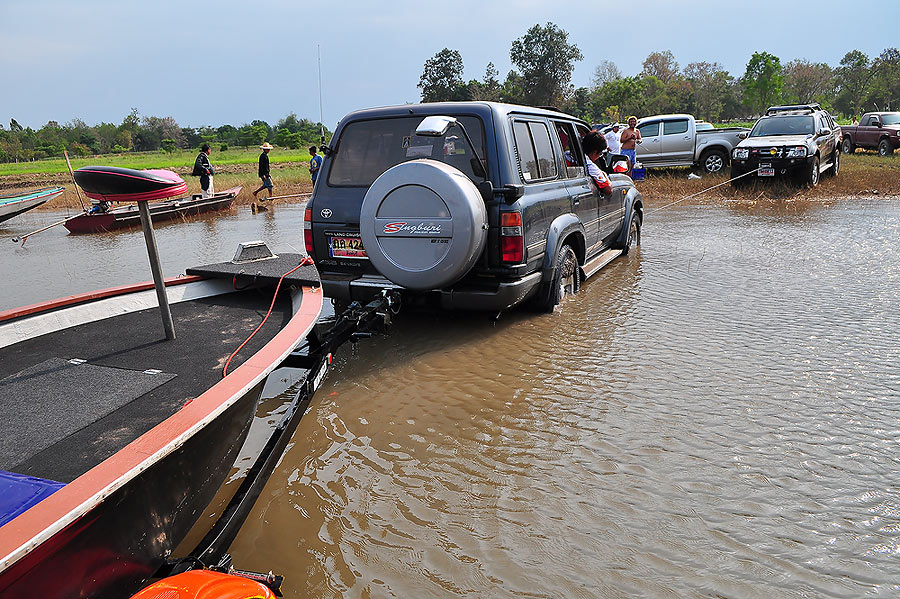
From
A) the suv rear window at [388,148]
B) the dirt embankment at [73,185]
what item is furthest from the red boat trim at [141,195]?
the dirt embankment at [73,185]

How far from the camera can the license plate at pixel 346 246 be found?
5.18 metres

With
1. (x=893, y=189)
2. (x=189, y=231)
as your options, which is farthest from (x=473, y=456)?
(x=893, y=189)

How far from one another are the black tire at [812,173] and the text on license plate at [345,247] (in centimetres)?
1218

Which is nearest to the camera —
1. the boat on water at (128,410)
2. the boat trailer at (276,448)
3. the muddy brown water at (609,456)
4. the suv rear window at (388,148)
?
the boat on water at (128,410)

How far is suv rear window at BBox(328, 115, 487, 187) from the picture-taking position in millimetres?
4957

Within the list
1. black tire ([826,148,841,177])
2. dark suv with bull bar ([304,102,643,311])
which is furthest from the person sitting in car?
black tire ([826,148,841,177])

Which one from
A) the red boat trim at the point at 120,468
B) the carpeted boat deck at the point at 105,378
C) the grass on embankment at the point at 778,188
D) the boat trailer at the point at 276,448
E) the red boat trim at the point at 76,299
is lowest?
the grass on embankment at the point at 778,188

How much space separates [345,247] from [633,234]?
5.09m

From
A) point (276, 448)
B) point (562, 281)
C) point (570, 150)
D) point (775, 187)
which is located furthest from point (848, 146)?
point (276, 448)

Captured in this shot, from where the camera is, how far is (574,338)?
17.1 ft

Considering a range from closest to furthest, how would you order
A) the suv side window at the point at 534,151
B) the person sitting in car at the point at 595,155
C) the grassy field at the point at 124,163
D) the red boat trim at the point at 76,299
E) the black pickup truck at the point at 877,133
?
the red boat trim at the point at 76,299 → the suv side window at the point at 534,151 → the person sitting in car at the point at 595,155 → the black pickup truck at the point at 877,133 → the grassy field at the point at 124,163

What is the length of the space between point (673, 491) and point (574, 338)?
230 centimetres

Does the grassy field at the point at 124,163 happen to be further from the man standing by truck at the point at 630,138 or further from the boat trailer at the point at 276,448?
the boat trailer at the point at 276,448

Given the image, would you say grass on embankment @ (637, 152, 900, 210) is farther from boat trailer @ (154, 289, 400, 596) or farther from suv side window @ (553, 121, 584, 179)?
boat trailer @ (154, 289, 400, 596)
